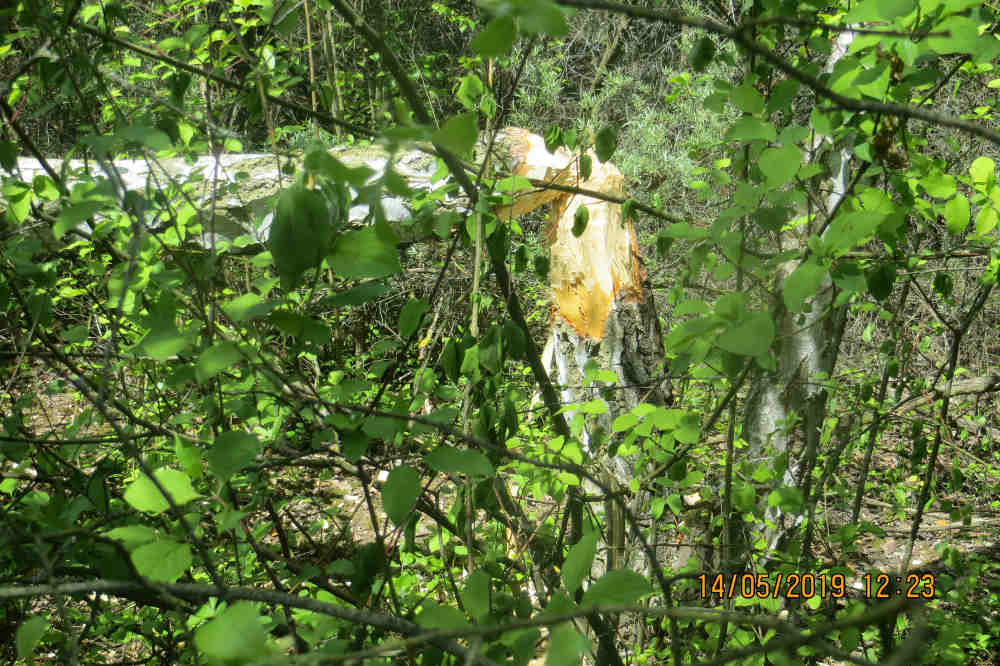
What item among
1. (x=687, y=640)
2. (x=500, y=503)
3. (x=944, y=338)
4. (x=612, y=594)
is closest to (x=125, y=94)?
(x=500, y=503)

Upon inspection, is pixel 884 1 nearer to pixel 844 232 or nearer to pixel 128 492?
pixel 844 232

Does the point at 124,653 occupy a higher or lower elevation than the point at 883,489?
lower

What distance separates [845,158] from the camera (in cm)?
280

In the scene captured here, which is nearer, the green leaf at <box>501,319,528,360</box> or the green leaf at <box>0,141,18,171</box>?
the green leaf at <box>0,141,18,171</box>

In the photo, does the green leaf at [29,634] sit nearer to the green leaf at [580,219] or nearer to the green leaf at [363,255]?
the green leaf at [363,255]

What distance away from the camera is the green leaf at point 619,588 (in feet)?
2.24

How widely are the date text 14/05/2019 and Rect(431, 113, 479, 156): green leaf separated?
5.25ft

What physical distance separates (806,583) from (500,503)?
1.03 meters

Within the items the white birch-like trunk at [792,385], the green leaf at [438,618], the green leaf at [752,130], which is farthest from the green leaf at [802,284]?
the white birch-like trunk at [792,385]

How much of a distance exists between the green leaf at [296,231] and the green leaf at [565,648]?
1.42 ft

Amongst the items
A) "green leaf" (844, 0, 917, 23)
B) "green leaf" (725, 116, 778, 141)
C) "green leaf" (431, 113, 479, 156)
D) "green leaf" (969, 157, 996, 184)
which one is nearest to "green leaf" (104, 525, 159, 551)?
"green leaf" (431, 113, 479, 156)

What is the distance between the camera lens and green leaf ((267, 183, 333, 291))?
2.27ft

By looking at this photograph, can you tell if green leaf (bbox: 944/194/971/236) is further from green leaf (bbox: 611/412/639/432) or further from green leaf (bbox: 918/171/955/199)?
green leaf (bbox: 611/412/639/432)

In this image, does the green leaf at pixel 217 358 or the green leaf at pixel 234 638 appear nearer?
the green leaf at pixel 234 638
